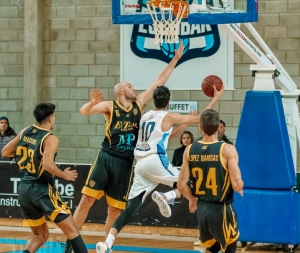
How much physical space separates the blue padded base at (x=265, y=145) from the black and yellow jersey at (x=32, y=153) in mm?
3083

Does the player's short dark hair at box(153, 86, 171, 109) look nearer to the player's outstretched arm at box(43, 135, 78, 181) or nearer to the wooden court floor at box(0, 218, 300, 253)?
the player's outstretched arm at box(43, 135, 78, 181)

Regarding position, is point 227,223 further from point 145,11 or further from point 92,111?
point 145,11


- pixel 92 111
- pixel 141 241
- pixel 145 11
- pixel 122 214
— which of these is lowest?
pixel 141 241

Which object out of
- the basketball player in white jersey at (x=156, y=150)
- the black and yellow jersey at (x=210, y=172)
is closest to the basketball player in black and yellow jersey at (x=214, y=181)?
the black and yellow jersey at (x=210, y=172)

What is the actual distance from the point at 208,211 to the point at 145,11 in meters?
3.74

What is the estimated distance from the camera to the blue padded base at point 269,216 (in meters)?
9.26

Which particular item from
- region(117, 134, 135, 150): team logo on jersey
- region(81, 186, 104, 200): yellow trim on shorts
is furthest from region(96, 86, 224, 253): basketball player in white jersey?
region(81, 186, 104, 200): yellow trim on shorts

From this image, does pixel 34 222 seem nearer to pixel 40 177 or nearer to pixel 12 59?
pixel 40 177

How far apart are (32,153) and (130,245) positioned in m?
3.13

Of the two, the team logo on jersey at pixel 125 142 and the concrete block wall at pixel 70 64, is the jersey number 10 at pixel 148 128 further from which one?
the concrete block wall at pixel 70 64

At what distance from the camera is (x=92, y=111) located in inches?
330

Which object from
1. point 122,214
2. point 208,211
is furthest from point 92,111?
point 208,211

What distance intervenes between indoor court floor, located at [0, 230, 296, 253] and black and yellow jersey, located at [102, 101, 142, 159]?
1503 millimetres

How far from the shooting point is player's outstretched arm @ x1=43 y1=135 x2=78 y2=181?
6992 mm
